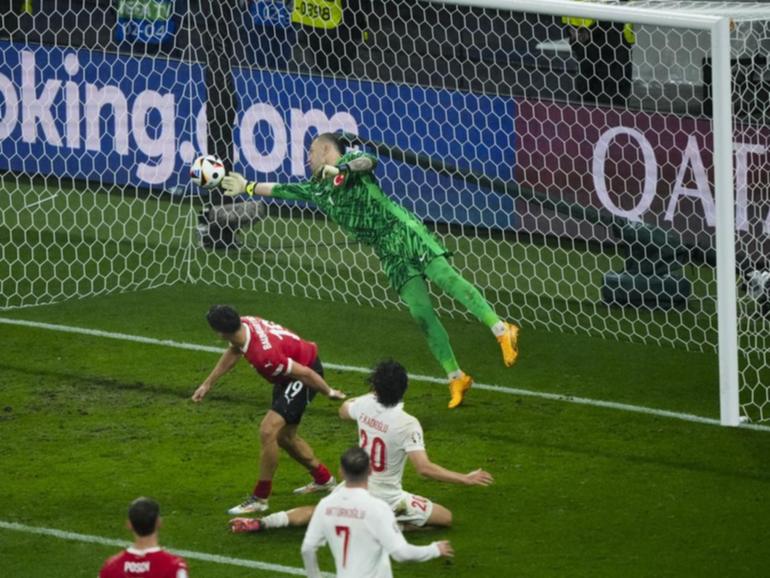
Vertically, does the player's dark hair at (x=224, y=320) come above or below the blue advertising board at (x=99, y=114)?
below

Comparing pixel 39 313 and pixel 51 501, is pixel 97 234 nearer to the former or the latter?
pixel 39 313

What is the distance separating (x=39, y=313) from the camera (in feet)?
51.3

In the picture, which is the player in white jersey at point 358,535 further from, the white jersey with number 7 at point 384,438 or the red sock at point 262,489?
the red sock at point 262,489

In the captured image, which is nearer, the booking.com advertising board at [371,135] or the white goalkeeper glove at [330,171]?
the white goalkeeper glove at [330,171]

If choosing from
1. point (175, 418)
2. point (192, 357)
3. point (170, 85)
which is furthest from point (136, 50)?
point (175, 418)

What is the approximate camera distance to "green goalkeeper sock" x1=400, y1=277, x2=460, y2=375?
43.0ft

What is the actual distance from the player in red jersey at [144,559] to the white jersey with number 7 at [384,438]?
2382 millimetres

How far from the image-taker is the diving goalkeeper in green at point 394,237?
1305cm

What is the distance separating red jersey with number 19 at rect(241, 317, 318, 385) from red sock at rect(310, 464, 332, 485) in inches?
25.6

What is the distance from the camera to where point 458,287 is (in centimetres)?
1299

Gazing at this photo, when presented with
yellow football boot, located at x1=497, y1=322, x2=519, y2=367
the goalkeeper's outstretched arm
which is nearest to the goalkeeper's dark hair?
yellow football boot, located at x1=497, y1=322, x2=519, y2=367

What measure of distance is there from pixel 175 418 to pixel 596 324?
171 inches

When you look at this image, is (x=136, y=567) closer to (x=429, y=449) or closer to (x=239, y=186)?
(x=429, y=449)

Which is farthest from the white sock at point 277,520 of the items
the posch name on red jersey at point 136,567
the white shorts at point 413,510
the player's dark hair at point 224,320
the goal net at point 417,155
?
the goal net at point 417,155
